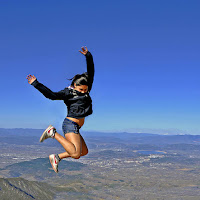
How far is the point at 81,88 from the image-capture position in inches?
271

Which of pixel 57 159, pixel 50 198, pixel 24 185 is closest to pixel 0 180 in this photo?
pixel 24 185

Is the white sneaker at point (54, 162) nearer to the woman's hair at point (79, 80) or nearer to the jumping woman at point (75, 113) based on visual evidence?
the jumping woman at point (75, 113)

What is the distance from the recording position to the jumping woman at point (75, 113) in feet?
21.9

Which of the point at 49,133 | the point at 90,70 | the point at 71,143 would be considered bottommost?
the point at 71,143

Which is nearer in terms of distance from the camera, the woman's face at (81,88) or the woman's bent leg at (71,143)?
the woman's bent leg at (71,143)

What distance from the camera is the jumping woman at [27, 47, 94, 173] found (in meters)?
6.68

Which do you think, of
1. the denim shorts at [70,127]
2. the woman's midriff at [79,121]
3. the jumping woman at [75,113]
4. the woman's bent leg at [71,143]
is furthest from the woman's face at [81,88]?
the woman's bent leg at [71,143]

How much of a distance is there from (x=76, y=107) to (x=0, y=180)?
596ft

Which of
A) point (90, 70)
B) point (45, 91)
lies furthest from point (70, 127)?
point (90, 70)

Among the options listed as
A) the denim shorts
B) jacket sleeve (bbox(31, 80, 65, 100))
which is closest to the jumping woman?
the denim shorts

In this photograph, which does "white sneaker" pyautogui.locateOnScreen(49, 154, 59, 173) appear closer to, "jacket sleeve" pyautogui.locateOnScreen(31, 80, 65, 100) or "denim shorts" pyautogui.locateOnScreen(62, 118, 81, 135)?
"denim shorts" pyautogui.locateOnScreen(62, 118, 81, 135)

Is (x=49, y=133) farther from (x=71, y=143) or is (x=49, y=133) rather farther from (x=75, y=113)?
(x=75, y=113)

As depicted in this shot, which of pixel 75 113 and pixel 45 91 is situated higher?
pixel 45 91

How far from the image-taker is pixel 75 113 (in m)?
6.88
